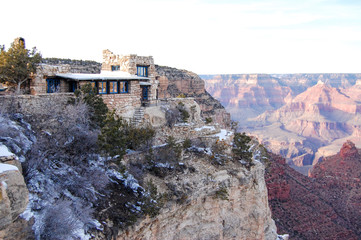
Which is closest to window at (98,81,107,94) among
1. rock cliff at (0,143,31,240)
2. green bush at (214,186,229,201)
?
green bush at (214,186,229,201)

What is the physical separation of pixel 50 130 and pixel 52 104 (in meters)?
2.26

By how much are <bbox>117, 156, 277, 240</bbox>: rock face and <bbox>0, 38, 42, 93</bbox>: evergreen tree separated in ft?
29.9

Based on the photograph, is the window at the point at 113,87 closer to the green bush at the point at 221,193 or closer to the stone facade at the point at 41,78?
the stone facade at the point at 41,78

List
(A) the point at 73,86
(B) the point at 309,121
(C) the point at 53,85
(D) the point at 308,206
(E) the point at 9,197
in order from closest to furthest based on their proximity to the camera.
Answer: (E) the point at 9,197
(C) the point at 53,85
(A) the point at 73,86
(D) the point at 308,206
(B) the point at 309,121

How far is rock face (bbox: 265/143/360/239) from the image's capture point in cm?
3625

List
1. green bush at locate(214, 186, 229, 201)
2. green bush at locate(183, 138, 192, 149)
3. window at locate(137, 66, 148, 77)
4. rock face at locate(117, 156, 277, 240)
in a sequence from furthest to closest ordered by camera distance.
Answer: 1. window at locate(137, 66, 148, 77)
2. green bush at locate(183, 138, 192, 149)
3. green bush at locate(214, 186, 229, 201)
4. rock face at locate(117, 156, 277, 240)

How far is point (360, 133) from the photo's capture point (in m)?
145

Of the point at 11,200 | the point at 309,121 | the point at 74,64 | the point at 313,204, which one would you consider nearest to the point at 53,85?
the point at 11,200

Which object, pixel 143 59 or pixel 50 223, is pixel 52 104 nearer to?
pixel 50 223

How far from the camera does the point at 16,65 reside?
17156 millimetres

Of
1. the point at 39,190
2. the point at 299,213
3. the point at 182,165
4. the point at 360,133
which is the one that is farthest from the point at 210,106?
the point at 360,133

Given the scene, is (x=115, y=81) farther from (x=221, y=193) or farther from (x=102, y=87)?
(x=221, y=193)

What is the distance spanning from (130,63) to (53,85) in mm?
6250

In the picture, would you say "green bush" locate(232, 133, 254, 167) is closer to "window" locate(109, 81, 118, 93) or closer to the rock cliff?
"window" locate(109, 81, 118, 93)
